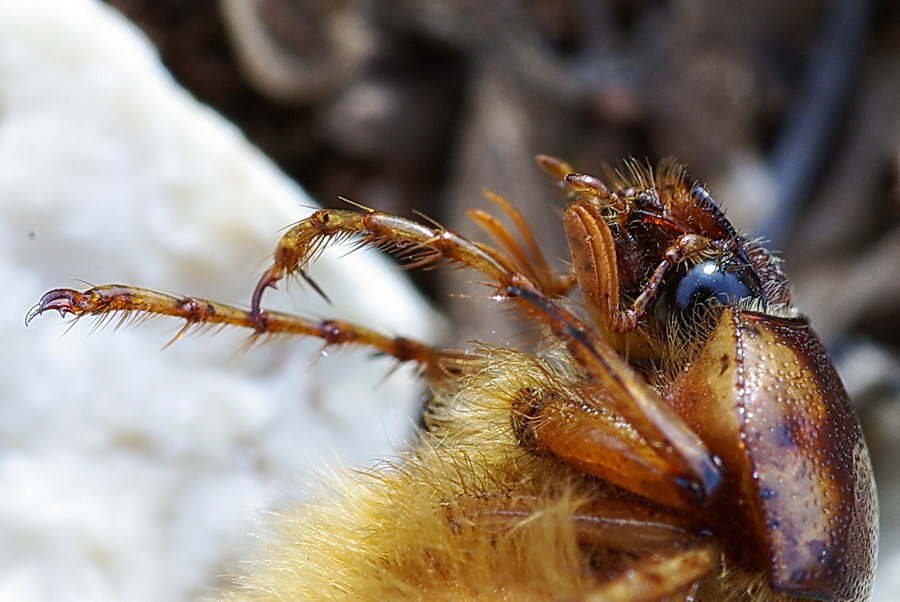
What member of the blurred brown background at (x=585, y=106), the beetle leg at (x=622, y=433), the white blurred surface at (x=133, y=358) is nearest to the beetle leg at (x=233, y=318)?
the white blurred surface at (x=133, y=358)

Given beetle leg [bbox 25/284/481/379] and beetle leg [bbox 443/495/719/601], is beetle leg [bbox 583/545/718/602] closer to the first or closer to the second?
beetle leg [bbox 443/495/719/601]

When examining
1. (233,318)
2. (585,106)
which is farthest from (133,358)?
(585,106)

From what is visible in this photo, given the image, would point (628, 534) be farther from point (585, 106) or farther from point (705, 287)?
point (585, 106)

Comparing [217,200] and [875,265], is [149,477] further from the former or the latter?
[875,265]

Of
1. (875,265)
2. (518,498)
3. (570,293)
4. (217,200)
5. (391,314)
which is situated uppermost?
(217,200)

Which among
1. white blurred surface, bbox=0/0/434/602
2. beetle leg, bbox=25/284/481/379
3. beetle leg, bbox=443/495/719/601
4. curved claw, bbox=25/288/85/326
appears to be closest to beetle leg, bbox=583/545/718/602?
beetle leg, bbox=443/495/719/601

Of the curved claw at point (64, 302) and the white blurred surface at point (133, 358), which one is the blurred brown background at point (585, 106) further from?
the curved claw at point (64, 302)

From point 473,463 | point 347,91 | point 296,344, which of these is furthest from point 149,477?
point 347,91

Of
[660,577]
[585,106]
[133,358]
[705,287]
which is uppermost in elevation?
[585,106]
